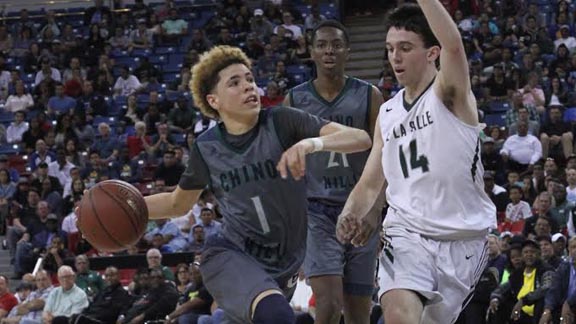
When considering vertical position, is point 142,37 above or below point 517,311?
above

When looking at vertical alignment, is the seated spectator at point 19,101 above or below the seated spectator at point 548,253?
above

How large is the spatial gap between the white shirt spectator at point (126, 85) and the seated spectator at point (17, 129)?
2.01m

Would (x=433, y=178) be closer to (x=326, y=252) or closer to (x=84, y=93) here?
(x=326, y=252)

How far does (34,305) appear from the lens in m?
15.5

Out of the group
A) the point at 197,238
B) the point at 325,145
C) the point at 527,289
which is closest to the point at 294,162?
the point at 325,145

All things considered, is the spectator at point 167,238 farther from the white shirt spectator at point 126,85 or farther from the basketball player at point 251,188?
the basketball player at point 251,188

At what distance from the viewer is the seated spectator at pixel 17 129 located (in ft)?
70.4

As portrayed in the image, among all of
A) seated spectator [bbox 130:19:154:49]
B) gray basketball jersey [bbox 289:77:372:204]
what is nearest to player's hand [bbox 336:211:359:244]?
gray basketball jersey [bbox 289:77:372:204]

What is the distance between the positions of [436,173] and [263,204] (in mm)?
991

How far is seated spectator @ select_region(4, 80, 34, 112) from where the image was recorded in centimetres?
2239

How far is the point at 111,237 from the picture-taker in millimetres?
6566

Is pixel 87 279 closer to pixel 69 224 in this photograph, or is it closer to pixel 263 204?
pixel 69 224

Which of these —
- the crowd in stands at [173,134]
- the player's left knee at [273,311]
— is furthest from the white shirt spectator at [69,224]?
the player's left knee at [273,311]

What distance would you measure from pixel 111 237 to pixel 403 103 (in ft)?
6.10
